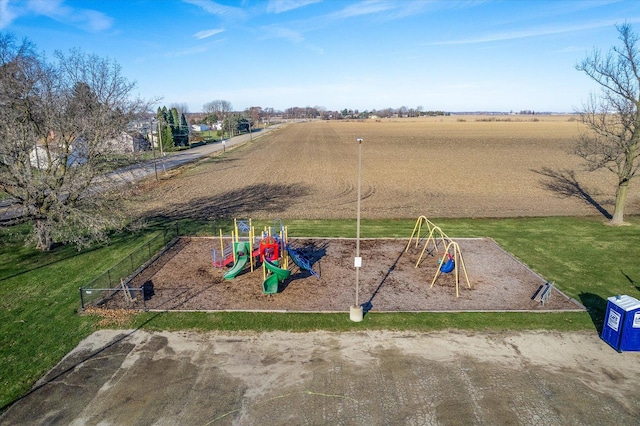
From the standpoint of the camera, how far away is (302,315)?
15.0 meters

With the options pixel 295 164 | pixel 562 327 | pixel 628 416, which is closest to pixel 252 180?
pixel 295 164

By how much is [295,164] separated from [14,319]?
4208cm

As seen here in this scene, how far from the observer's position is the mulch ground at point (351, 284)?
15836mm

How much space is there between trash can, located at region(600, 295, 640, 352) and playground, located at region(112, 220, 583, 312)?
8.18 ft

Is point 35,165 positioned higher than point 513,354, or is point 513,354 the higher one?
point 35,165

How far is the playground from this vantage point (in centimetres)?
1588

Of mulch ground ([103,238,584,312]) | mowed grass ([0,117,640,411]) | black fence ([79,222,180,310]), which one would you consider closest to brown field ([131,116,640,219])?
mowed grass ([0,117,640,411])

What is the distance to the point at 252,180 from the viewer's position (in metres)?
43.3

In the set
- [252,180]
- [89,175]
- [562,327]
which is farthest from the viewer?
[252,180]

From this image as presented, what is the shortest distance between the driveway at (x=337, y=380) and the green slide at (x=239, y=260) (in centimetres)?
430

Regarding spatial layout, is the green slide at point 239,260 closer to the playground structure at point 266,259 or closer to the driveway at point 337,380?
the playground structure at point 266,259

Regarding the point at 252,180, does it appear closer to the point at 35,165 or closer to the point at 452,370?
the point at 35,165

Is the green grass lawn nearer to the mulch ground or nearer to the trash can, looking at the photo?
the mulch ground

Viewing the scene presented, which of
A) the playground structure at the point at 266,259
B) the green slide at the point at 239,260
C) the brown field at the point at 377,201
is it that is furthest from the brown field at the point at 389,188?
the green slide at the point at 239,260
